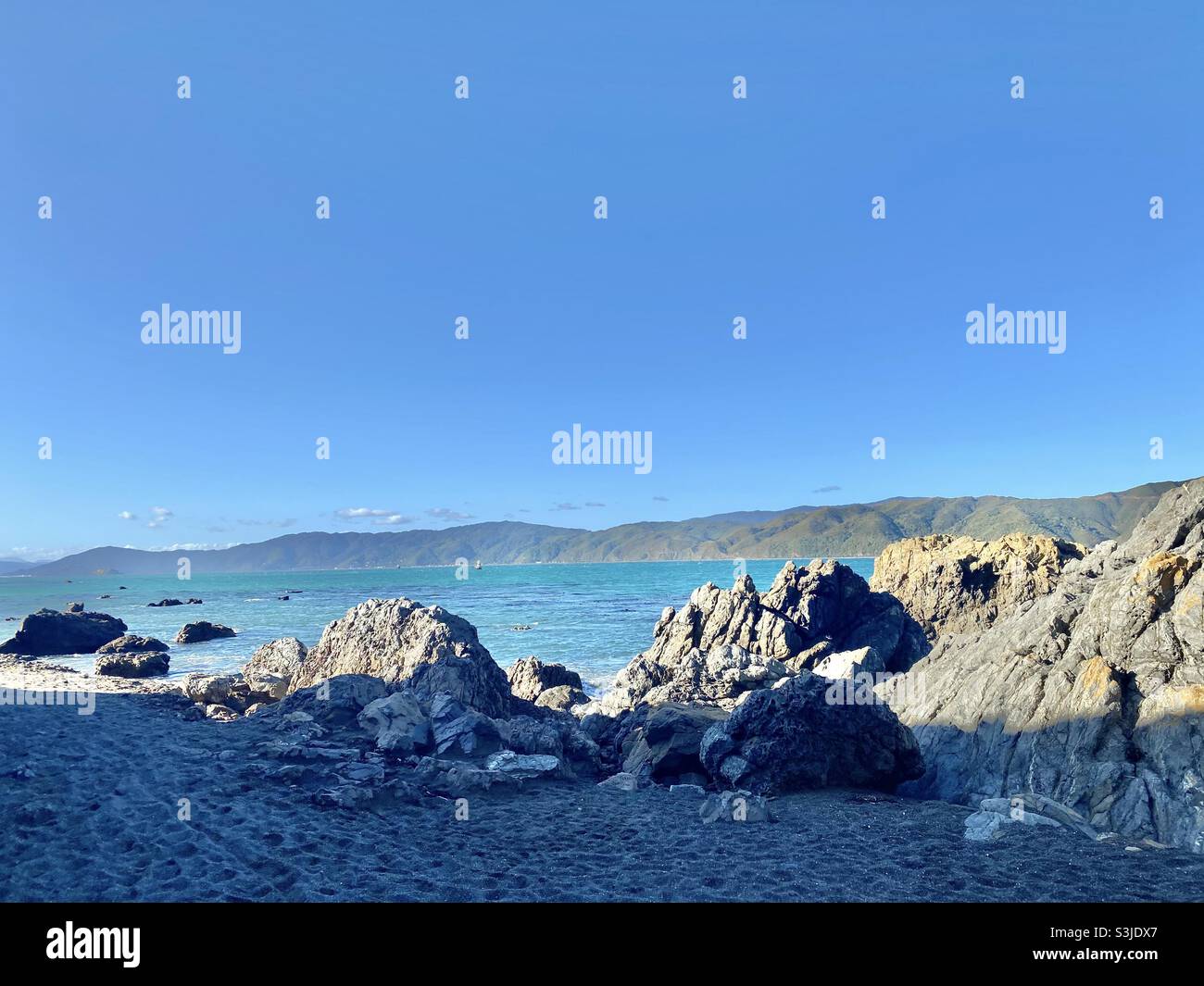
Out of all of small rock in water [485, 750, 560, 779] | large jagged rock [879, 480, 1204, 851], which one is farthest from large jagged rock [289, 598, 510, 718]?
large jagged rock [879, 480, 1204, 851]

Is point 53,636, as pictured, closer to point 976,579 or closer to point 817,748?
point 817,748

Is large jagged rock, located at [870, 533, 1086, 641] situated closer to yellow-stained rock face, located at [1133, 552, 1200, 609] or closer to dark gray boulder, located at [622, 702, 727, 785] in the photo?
yellow-stained rock face, located at [1133, 552, 1200, 609]

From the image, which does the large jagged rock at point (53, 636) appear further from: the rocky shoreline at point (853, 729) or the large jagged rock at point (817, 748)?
the large jagged rock at point (817, 748)

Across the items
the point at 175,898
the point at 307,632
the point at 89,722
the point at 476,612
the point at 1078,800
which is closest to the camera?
the point at 175,898

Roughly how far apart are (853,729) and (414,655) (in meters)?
17.6

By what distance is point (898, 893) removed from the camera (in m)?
8.50

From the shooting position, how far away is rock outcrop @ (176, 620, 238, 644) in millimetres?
53750

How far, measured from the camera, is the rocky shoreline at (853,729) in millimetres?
11508

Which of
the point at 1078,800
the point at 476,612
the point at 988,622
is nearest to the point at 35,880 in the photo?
the point at 1078,800

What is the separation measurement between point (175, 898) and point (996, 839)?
1199 cm

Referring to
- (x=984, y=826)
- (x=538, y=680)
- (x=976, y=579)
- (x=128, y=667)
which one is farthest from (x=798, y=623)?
(x=128, y=667)

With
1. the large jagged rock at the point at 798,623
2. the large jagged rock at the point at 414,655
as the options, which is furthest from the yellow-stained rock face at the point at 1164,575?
the large jagged rock at the point at 414,655

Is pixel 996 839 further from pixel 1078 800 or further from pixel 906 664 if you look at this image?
pixel 906 664

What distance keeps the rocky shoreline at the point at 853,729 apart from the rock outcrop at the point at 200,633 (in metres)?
32.9
